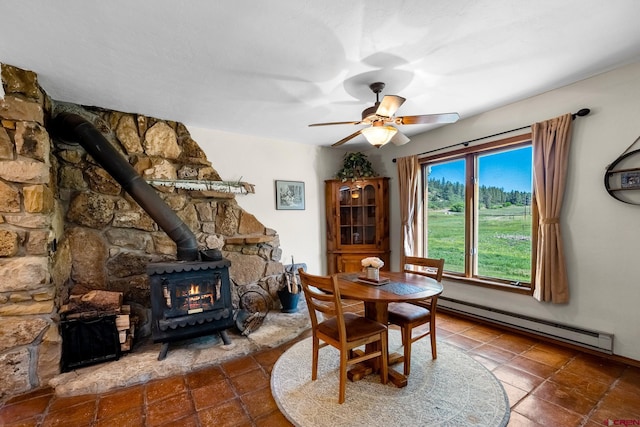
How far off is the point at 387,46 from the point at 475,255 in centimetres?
272

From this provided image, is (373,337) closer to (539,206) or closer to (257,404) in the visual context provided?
(257,404)

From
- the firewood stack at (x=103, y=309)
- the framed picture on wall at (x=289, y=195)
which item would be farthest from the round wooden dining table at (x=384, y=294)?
the firewood stack at (x=103, y=309)

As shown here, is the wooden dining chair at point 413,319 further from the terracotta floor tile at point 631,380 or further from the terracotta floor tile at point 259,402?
the terracotta floor tile at point 631,380

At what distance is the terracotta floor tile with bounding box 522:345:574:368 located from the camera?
2.39m

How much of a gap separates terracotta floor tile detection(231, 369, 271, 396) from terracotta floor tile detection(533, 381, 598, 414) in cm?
200

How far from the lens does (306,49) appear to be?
1.92 metres

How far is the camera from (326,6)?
1.54 m

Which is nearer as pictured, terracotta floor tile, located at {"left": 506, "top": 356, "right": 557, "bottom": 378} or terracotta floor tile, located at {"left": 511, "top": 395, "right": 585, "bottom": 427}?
terracotta floor tile, located at {"left": 511, "top": 395, "right": 585, "bottom": 427}

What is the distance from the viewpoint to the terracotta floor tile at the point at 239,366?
236 centimetres

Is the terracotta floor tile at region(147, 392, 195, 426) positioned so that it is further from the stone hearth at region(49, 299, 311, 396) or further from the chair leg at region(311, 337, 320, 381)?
the chair leg at region(311, 337, 320, 381)

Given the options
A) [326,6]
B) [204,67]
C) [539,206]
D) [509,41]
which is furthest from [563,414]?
[204,67]

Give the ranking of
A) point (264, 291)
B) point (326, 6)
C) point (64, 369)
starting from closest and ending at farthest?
1. point (326, 6)
2. point (64, 369)
3. point (264, 291)

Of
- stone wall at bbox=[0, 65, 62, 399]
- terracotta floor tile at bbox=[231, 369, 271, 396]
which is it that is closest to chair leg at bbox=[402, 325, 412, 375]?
terracotta floor tile at bbox=[231, 369, 271, 396]

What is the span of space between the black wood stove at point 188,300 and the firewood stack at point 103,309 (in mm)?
304
